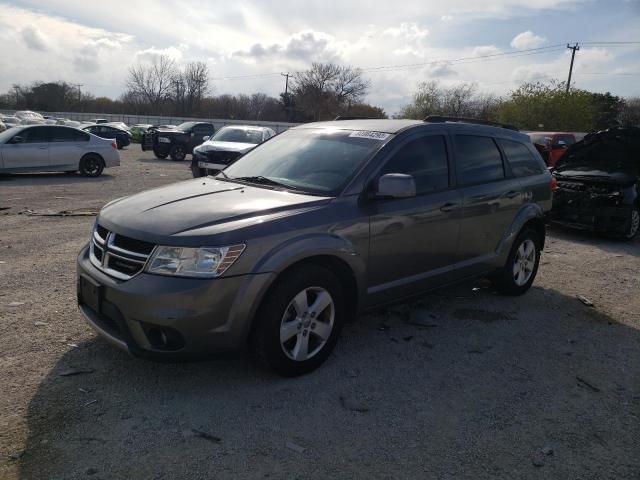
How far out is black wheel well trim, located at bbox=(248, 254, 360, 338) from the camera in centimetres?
330

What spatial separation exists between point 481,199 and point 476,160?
393 mm

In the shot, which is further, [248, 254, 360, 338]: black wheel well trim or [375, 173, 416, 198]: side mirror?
[375, 173, 416, 198]: side mirror

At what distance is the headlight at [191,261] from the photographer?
3.06m

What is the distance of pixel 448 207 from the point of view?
14.6ft

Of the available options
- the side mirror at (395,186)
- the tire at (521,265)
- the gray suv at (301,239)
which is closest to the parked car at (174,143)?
the gray suv at (301,239)

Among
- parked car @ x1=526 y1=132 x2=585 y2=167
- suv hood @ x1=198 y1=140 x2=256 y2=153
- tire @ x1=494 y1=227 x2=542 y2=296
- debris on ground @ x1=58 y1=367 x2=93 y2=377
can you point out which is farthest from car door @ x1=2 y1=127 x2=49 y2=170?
parked car @ x1=526 y1=132 x2=585 y2=167

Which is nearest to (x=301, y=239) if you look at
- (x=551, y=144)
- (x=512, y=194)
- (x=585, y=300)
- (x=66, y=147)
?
(x=512, y=194)

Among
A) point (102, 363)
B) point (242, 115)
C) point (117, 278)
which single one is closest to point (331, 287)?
point (117, 278)

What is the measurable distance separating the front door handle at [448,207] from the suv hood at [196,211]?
4.04ft

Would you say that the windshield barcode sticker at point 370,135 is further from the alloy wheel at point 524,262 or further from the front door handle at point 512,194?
the alloy wheel at point 524,262

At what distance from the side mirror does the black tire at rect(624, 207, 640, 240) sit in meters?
6.76

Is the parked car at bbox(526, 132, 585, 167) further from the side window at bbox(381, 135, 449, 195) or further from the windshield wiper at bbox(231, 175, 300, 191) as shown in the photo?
the windshield wiper at bbox(231, 175, 300, 191)

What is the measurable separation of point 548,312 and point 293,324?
10.1 feet

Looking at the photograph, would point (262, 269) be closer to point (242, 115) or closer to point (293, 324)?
point (293, 324)
